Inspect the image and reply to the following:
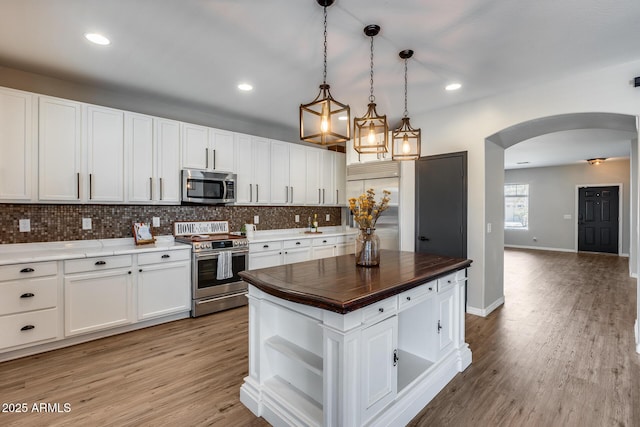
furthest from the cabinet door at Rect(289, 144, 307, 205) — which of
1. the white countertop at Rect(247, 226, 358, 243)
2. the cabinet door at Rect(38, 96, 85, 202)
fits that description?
the cabinet door at Rect(38, 96, 85, 202)

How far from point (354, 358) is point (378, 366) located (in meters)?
0.26

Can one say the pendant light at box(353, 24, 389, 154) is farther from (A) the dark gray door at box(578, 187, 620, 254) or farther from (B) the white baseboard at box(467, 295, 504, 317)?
(A) the dark gray door at box(578, 187, 620, 254)

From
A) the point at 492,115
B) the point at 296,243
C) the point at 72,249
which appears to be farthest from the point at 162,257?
the point at 492,115

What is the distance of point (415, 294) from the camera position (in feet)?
6.97

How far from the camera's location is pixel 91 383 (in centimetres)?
243

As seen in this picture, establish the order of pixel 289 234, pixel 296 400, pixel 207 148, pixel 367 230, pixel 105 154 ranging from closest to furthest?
pixel 296 400 → pixel 367 230 → pixel 105 154 → pixel 207 148 → pixel 289 234

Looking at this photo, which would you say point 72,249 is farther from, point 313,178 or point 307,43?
point 313,178

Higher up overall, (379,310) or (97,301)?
(379,310)

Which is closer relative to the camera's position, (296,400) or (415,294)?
(296,400)

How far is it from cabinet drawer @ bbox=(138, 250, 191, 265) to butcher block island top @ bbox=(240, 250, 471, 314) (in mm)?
1863

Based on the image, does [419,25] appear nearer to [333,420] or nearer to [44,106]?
[333,420]

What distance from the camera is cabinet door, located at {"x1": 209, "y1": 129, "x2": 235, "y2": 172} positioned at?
4336mm

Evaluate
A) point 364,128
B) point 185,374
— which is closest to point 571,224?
point 364,128

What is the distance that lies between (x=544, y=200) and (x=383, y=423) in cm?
1033
